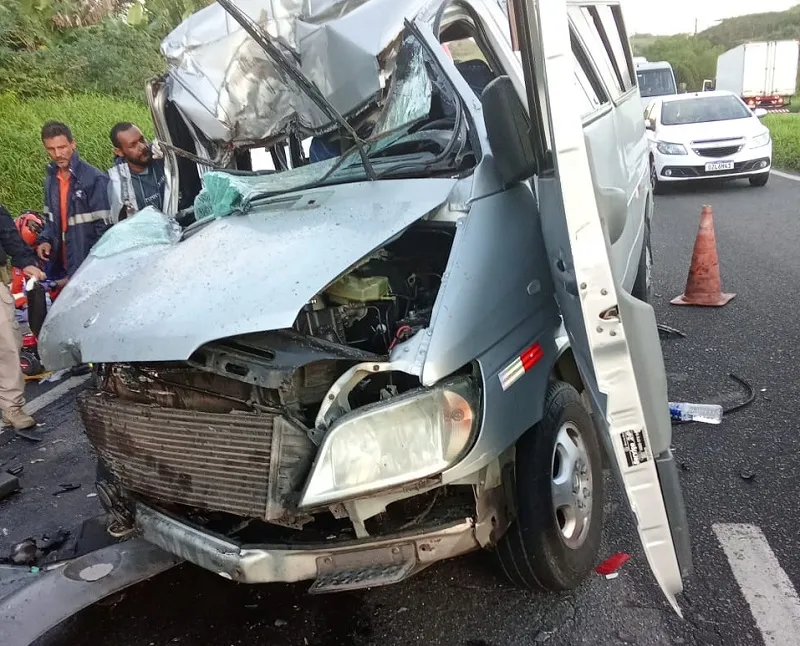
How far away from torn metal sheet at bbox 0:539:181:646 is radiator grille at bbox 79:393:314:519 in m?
0.29

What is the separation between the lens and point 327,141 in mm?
3414

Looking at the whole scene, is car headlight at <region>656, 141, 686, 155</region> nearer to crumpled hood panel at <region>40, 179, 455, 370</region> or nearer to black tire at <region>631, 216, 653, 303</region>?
black tire at <region>631, 216, 653, 303</region>

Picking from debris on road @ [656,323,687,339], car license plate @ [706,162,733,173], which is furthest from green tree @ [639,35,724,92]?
debris on road @ [656,323,687,339]

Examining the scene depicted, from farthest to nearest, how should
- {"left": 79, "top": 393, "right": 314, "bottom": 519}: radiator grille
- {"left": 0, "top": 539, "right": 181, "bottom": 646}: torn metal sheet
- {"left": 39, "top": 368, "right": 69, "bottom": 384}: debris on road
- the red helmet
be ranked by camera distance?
the red helmet
{"left": 39, "top": 368, "right": 69, "bottom": 384}: debris on road
{"left": 0, "top": 539, "right": 181, "bottom": 646}: torn metal sheet
{"left": 79, "top": 393, "right": 314, "bottom": 519}: radiator grille

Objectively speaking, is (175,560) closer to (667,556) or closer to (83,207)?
(667,556)

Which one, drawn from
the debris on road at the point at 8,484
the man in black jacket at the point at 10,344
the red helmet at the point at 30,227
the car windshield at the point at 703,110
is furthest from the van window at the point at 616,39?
the car windshield at the point at 703,110

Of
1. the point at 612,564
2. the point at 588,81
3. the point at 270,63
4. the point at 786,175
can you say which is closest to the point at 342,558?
the point at 612,564

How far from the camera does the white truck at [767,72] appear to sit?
28.1 meters

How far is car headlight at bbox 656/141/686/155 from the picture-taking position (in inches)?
463

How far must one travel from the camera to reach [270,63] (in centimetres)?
350

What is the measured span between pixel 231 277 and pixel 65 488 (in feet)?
7.31

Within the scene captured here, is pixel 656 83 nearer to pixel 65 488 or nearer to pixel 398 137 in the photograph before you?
pixel 398 137

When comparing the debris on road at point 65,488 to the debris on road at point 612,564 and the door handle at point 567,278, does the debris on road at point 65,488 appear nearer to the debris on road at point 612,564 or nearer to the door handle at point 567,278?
the debris on road at point 612,564

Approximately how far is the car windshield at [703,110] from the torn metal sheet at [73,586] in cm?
1196
